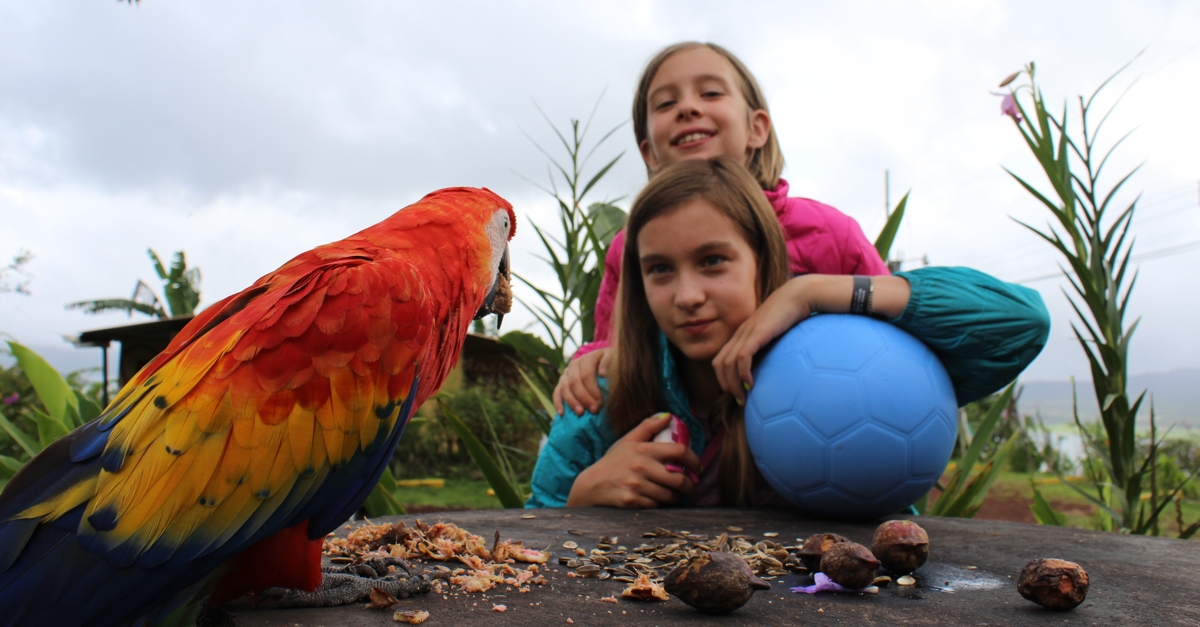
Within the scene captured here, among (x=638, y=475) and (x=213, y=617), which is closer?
(x=213, y=617)

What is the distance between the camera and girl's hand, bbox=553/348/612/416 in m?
2.24

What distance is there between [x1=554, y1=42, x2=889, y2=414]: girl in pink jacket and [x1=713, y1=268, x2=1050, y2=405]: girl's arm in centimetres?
34

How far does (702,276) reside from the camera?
1.96m

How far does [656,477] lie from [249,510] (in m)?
1.24

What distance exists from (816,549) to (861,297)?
76cm

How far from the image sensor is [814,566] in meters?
1.31

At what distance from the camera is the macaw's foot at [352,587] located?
1050 mm

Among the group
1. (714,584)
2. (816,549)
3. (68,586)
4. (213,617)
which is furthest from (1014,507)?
(68,586)

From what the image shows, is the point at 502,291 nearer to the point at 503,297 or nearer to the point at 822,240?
the point at 503,297

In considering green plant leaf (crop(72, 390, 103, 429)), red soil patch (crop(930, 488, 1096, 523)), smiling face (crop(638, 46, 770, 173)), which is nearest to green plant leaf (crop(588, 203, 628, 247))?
smiling face (crop(638, 46, 770, 173))

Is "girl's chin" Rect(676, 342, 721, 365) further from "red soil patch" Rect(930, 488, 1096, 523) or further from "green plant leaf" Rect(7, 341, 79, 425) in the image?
"red soil patch" Rect(930, 488, 1096, 523)

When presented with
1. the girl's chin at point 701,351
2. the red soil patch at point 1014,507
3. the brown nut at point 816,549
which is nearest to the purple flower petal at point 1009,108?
the girl's chin at point 701,351

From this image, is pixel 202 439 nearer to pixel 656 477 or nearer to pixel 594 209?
pixel 656 477

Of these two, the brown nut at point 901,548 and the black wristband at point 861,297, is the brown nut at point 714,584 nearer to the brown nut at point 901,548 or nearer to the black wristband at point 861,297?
the brown nut at point 901,548
